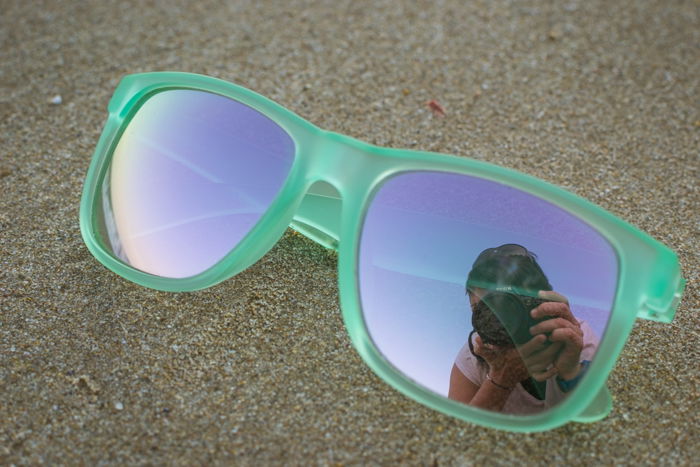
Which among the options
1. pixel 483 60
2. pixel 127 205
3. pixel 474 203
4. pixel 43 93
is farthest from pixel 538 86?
pixel 43 93

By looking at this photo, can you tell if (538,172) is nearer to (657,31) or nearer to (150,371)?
(657,31)

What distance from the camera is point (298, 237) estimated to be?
816 millimetres

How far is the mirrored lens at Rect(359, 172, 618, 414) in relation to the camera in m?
0.64

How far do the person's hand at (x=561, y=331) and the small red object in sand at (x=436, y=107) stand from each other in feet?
1.24

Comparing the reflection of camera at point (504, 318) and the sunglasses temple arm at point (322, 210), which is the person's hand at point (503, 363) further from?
the sunglasses temple arm at point (322, 210)

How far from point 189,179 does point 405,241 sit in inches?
10.1

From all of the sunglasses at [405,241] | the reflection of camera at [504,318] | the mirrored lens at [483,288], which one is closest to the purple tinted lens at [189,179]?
the sunglasses at [405,241]

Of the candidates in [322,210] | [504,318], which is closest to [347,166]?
[322,210]

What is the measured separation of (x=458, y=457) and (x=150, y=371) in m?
0.29

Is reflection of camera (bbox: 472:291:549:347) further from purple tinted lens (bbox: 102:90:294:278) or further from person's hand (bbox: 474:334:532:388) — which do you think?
purple tinted lens (bbox: 102:90:294:278)

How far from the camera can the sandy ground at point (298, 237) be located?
2.07 ft

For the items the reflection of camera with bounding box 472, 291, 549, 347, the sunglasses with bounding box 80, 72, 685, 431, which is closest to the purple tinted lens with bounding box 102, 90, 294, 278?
the sunglasses with bounding box 80, 72, 685, 431

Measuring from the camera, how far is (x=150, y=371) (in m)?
0.68

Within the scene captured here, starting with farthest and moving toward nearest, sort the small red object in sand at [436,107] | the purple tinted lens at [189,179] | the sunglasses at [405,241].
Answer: the small red object in sand at [436,107] → the purple tinted lens at [189,179] → the sunglasses at [405,241]
